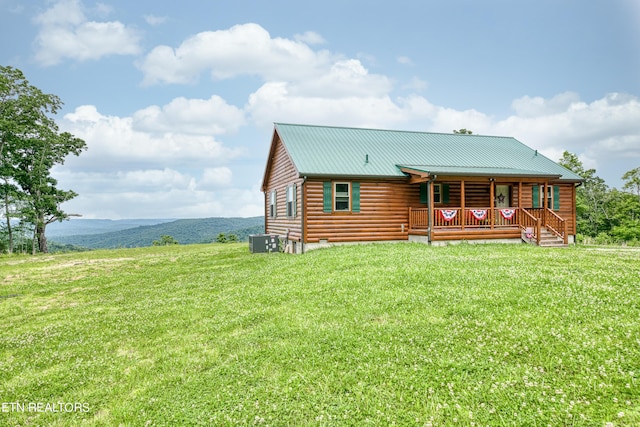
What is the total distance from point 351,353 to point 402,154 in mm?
17534

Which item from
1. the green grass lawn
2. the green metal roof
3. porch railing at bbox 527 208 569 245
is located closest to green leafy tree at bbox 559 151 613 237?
the green metal roof

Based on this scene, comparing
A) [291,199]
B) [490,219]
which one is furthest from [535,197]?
[291,199]

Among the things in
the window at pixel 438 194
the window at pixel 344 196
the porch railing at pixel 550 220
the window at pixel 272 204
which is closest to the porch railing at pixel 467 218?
the porch railing at pixel 550 220

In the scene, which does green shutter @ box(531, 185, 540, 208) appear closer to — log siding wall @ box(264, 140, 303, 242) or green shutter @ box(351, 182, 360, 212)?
green shutter @ box(351, 182, 360, 212)

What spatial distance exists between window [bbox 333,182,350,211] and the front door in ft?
32.7

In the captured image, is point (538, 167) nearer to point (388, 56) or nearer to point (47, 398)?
point (388, 56)

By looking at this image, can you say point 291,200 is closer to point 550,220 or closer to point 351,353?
point 550,220

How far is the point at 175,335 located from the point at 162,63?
22993 mm

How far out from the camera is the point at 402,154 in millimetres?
21453

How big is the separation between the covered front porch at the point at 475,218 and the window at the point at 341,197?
3.58 meters

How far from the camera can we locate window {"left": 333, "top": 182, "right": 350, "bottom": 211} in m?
18.5

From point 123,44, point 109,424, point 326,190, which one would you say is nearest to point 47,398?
point 109,424

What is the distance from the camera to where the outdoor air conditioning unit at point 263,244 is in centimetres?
2066

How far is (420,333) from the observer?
5.91 m
